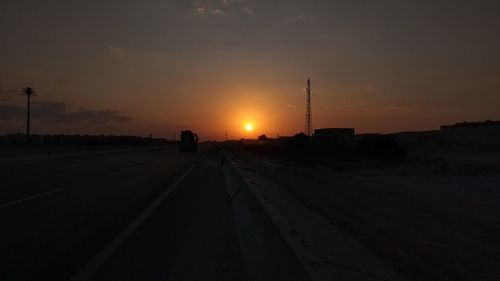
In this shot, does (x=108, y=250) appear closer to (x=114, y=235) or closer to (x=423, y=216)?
(x=114, y=235)

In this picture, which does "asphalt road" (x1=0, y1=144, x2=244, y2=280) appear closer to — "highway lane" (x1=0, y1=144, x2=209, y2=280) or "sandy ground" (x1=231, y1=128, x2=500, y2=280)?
"highway lane" (x1=0, y1=144, x2=209, y2=280)

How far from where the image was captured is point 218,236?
35.2 feet

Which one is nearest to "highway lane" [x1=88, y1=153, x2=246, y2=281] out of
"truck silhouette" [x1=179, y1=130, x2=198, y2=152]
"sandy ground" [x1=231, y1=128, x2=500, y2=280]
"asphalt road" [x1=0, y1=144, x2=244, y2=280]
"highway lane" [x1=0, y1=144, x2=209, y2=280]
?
"asphalt road" [x1=0, y1=144, x2=244, y2=280]

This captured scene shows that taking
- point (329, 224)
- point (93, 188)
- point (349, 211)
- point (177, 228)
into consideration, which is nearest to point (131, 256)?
point (177, 228)

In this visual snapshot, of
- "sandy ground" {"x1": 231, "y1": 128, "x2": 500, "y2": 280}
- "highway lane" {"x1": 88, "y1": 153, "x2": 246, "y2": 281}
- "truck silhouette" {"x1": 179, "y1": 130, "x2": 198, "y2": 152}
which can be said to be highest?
"truck silhouette" {"x1": 179, "y1": 130, "x2": 198, "y2": 152}

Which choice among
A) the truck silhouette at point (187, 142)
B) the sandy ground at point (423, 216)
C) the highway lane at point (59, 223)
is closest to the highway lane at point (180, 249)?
the highway lane at point (59, 223)

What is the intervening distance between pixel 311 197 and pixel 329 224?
9374mm

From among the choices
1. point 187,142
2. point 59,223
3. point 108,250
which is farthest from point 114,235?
point 187,142

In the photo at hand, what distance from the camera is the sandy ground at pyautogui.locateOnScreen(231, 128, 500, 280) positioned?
10.0 m

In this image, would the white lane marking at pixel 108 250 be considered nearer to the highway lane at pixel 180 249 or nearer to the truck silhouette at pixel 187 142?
the highway lane at pixel 180 249

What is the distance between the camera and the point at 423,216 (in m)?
17.1

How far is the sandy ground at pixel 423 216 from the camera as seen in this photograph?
10.0 metres

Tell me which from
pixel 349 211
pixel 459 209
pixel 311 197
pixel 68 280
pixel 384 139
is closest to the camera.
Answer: pixel 68 280

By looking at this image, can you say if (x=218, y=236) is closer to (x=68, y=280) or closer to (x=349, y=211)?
(x=68, y=280)
